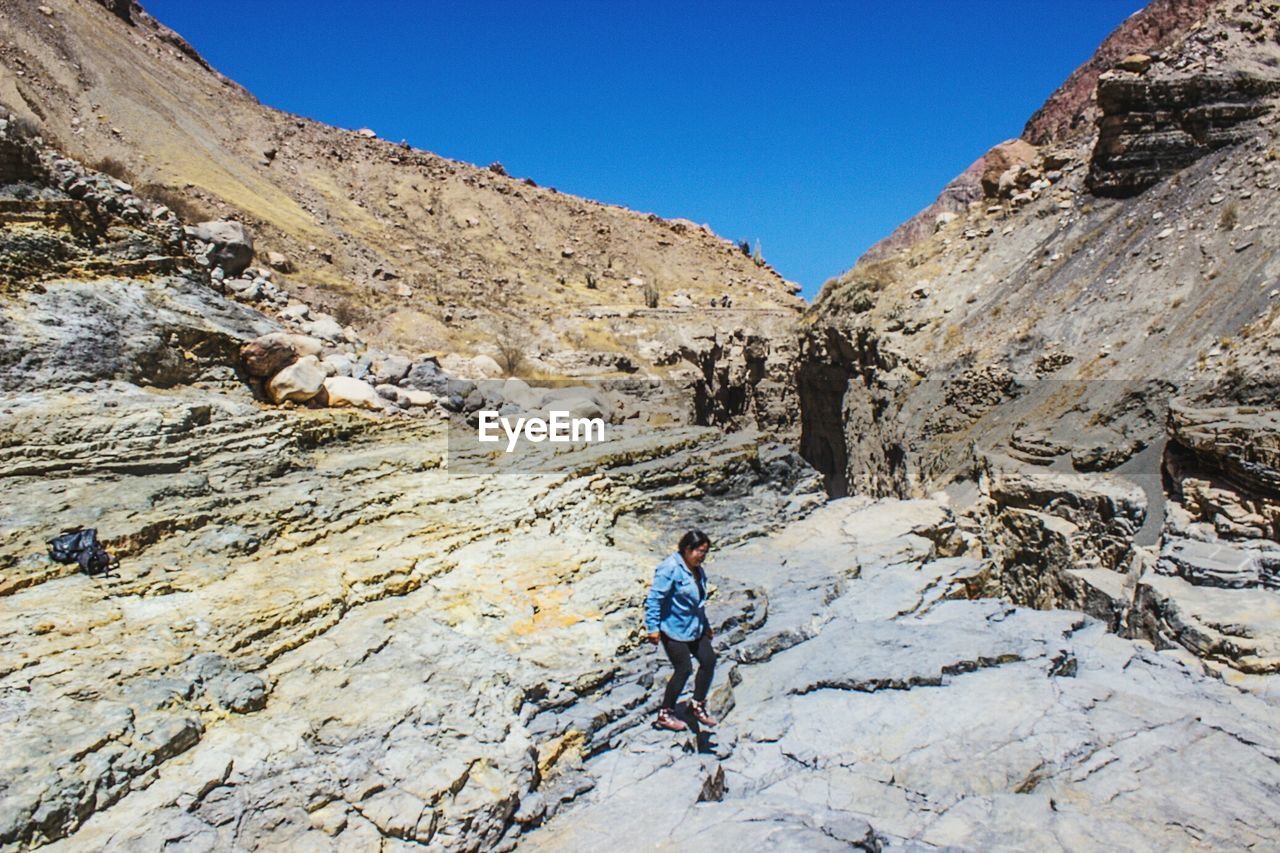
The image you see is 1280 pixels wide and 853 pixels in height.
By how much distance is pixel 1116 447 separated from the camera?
9.67m

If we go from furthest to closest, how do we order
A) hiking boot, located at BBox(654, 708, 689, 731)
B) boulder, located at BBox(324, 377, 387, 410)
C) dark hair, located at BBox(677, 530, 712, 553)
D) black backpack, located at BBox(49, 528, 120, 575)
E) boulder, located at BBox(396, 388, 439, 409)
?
boulder, located at BBox(396, 388, 439, 409), boulder, located at BBox(324, 377, 387, 410), black backpack, located at BBox(49, 528, 120, 575), hiking boot, located at BBox(654, 708, 689, 731), dark hair, located at BBox(677, 530, 712, 553)

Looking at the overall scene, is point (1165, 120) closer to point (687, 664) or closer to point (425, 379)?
point (425, 379)

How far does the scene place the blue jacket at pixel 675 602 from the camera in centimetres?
454

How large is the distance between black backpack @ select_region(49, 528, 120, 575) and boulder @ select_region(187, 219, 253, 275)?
7.56 metres

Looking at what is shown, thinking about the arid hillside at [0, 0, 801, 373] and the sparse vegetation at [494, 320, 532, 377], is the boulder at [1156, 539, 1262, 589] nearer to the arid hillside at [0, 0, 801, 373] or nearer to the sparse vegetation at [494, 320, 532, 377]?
the sparse vegetation at [494, 320, 532, 377]

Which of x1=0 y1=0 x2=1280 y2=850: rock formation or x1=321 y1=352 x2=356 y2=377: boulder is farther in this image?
x1=321 y1=352 x2=356 y2=377: boulder

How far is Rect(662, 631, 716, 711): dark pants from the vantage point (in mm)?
4590

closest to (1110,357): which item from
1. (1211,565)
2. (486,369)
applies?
(1211,565)

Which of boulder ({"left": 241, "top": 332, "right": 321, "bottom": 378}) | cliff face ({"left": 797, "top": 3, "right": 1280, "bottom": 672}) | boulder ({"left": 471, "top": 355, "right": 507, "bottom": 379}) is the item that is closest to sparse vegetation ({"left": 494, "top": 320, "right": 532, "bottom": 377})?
boulder ({"left": 471, "top": 355, "right": 507, "bottom": 379})

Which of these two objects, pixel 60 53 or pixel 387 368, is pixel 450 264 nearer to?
pixel 60 53

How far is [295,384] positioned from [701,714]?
5.93 metres

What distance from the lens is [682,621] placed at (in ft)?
15.1

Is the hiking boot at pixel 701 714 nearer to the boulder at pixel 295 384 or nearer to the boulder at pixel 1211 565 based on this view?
the boulder at pixel 1211 565

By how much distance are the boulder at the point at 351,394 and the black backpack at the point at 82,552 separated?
12.5 ft
